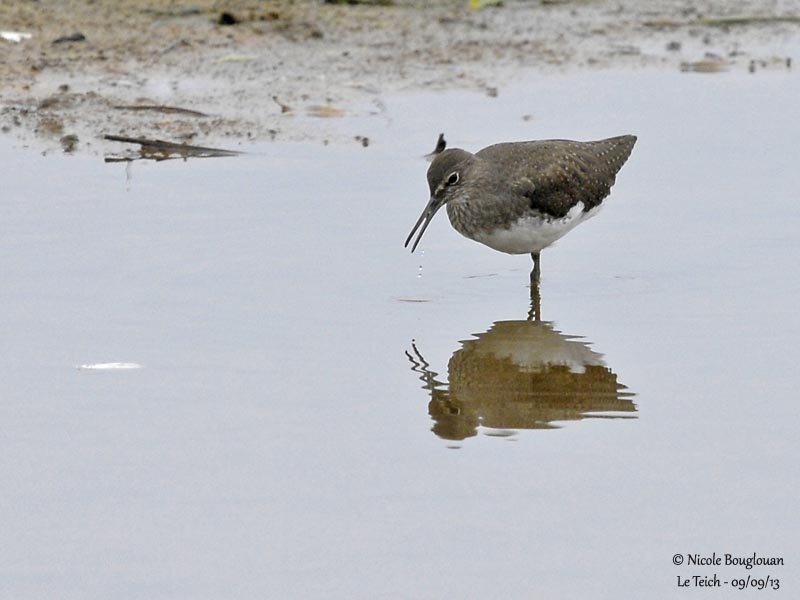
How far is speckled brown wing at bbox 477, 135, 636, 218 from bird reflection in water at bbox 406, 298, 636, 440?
4.17 ft

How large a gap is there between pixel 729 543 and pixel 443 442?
4.59ft

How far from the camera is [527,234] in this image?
8969mm

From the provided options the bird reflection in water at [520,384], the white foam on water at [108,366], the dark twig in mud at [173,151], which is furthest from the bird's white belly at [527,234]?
the white foam on water at [108,366]

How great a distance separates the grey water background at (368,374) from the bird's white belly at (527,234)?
20cm

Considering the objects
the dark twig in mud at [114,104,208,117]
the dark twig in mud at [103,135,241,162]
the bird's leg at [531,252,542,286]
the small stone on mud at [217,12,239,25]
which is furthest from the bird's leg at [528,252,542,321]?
the small stone on mud at [217,12,239,25]

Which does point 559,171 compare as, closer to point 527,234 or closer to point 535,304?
point 527,234

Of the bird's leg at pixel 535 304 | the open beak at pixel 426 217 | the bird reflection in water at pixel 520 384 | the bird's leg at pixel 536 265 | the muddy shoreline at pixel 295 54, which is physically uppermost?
the muddy shoreline at pixel 295 54

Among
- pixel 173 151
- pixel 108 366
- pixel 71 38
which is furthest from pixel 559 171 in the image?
pixel 71 38

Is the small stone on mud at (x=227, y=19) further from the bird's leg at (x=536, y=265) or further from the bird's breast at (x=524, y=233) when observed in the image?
the bird's leg at (x=536, y=265)

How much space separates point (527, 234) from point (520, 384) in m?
1.95

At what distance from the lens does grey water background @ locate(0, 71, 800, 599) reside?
5227 mm

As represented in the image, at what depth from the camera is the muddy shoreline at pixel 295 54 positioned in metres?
11.6

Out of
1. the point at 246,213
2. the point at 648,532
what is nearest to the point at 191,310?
the point at 246,213

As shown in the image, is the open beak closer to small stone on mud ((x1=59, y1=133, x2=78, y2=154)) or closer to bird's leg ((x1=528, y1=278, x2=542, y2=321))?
bird's leg ((x1=528, y1=278, x2=542, y2=321))
